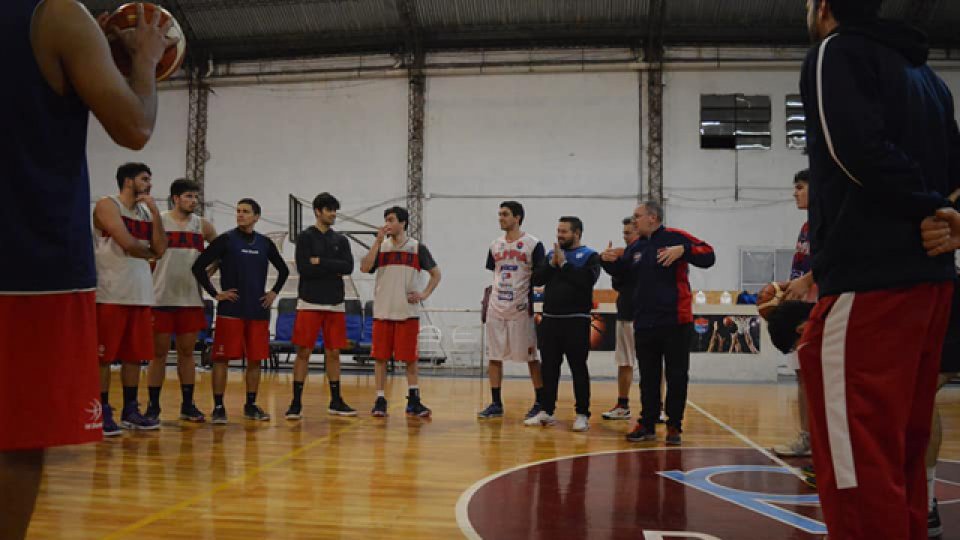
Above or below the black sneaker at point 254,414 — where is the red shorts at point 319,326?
above

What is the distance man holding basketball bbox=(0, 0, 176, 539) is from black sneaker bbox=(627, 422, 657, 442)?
4.43 m

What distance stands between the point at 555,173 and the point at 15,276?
14594mm

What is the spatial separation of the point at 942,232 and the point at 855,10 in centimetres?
60

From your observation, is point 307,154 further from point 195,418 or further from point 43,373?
point 43,373

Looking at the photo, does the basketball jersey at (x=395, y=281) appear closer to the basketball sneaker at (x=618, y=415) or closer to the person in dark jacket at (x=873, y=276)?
the basketball sneaker at (x=618, y=415)

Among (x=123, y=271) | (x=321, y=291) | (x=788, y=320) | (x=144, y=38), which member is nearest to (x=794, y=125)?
(x=321, y=291)

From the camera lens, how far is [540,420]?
625 centimetres

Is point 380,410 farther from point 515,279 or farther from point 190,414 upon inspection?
point 515,279

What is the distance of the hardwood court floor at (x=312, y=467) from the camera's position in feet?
9.81

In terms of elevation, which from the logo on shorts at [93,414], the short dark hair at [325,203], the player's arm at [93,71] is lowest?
the logo on shorts at [93,414]

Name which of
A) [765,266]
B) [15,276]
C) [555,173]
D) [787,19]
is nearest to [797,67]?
[787,19]

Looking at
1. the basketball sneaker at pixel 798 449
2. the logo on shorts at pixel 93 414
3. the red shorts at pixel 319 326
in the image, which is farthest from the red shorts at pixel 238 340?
the logo on shorts at pixel 93 414

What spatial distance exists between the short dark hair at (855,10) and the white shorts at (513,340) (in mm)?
5051

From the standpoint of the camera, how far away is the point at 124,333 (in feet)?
17.4
